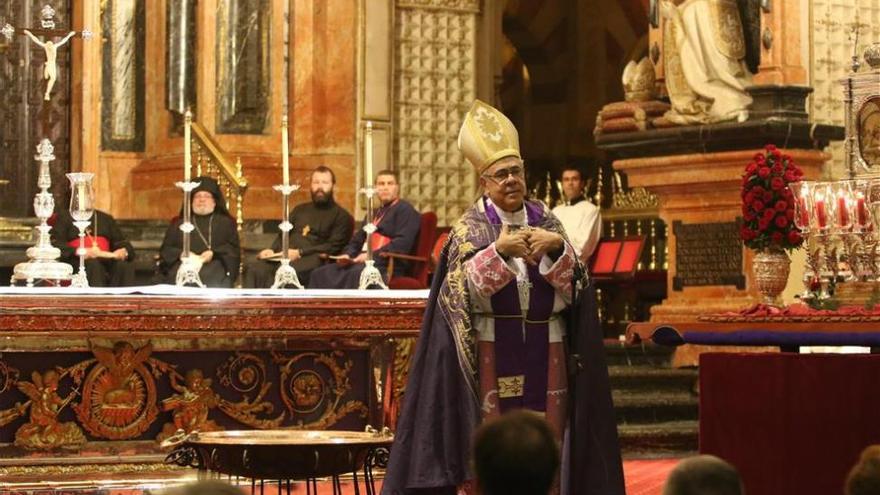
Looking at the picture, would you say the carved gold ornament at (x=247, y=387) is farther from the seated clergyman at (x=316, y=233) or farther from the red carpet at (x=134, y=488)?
the seated clergyman at (x=316, y=233)

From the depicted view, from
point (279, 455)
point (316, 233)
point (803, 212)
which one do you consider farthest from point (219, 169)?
point (279, 455)

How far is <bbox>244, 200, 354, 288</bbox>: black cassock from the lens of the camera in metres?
13.9

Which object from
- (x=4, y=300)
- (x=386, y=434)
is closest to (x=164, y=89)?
(x=4, y=300)

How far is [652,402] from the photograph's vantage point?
1270 cm

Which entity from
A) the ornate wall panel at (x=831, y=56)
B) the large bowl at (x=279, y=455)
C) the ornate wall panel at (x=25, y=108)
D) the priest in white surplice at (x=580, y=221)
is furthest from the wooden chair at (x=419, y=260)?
the large bowl at (x=279, y=455)

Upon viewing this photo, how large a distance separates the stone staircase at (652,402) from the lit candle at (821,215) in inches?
155

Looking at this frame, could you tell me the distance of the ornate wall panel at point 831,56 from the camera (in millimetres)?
14078

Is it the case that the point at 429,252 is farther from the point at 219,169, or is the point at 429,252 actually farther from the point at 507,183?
the point at 507,183

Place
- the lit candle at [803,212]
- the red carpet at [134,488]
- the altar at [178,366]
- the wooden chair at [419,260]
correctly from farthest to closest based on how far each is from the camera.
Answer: the wooden chair at [419,260], the altar at [178,366], the red carpet at [134,488], the lit candle at [803,212]

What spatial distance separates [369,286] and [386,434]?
369 cm

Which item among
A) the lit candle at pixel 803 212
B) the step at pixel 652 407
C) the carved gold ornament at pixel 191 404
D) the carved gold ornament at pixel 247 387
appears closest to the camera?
the lit candle at pixel 803 212

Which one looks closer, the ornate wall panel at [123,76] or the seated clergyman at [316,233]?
the seated clergyman at [316,233]

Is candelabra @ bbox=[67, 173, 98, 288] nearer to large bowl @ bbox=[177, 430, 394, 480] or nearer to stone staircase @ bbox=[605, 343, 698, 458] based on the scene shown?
large bowl @ bbox=[177, 430, 394, 480]

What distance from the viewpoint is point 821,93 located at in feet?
46.4
